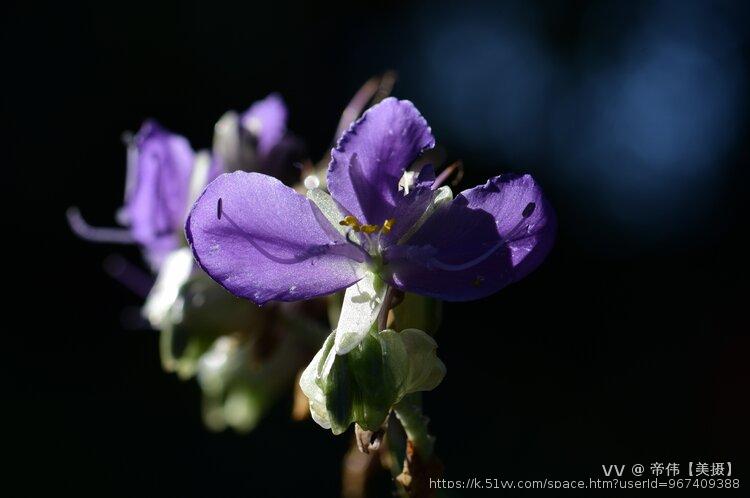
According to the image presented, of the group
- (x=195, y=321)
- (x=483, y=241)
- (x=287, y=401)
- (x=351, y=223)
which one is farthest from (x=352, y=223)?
(x=287, y=401)

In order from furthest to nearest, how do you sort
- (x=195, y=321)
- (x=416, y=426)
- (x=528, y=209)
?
(x=195, y=321) → (x=416, y=426) → (x=528, y=209)

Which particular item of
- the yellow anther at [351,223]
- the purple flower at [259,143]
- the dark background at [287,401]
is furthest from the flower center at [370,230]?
the dark background at [287,401]

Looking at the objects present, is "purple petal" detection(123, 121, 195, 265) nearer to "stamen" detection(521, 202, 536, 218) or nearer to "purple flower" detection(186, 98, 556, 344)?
"purple flower" detection(186, 98, 556, 344)

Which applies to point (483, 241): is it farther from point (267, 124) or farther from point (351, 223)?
point (267, 124)

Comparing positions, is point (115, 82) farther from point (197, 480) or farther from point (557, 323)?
point (557, 323)

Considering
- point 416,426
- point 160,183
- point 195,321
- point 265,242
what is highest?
point 160,183

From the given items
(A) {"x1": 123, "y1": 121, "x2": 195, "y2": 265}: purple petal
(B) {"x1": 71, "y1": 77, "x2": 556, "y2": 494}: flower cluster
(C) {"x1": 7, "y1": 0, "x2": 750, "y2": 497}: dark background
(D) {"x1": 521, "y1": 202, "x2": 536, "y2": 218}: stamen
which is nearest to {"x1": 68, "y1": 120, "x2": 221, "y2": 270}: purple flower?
(A) {"x1": 123, "y1": 121, "x2": 195, "y2": 265}: purple petal
